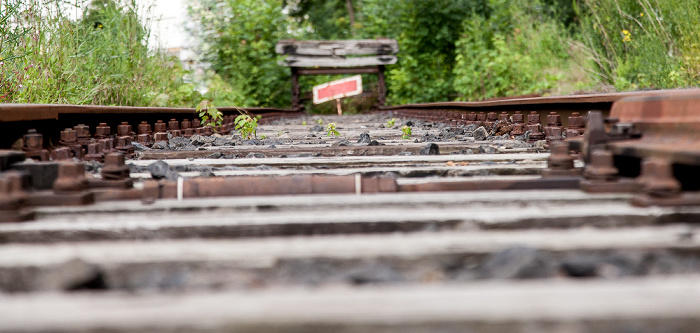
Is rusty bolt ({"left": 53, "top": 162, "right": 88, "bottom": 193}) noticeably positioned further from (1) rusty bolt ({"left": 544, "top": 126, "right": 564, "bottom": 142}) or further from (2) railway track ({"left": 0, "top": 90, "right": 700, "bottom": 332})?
(1) rusty bolt ({"left": 544, "top": 126, "right": 564, "bottom": 142})

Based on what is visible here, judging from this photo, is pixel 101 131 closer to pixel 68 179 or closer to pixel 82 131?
pixel 82 131

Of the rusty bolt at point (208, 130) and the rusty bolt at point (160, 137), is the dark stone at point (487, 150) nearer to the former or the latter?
the rusty bolt at point (160, 137)

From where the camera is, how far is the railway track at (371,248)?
861mm

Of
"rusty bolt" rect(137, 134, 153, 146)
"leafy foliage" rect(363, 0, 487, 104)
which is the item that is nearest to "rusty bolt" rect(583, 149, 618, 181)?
"rusty bolt" rect(137, 134, 153, 146)

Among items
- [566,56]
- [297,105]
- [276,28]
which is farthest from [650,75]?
[276,28]

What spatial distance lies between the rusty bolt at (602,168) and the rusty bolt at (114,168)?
144cm

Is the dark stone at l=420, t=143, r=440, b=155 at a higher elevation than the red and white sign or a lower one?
lower

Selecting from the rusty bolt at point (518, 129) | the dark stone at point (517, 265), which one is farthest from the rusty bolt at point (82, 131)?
the rusty bolt at point (518, 129)

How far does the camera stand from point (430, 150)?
316cm

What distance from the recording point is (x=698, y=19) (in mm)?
5574

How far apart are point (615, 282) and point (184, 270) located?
79 centimetres

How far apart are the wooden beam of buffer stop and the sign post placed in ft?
1.05

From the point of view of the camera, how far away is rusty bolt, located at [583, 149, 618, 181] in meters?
1.64

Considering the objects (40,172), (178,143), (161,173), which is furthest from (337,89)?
(40,172)
